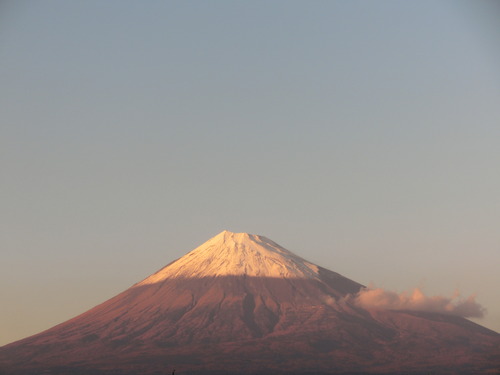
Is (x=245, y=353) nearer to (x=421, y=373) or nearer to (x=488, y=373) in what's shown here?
(x=421, y=373)

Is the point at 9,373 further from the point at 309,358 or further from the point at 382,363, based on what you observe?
the point at 382,363

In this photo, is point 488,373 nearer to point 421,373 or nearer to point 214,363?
point 421,373

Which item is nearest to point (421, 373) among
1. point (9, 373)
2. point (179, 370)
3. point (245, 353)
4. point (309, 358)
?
point (309, 358)

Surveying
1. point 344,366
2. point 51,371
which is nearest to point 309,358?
point 344,366

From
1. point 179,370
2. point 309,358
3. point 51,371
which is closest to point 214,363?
point 179,370

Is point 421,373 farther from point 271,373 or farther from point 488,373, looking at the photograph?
point 271,373
